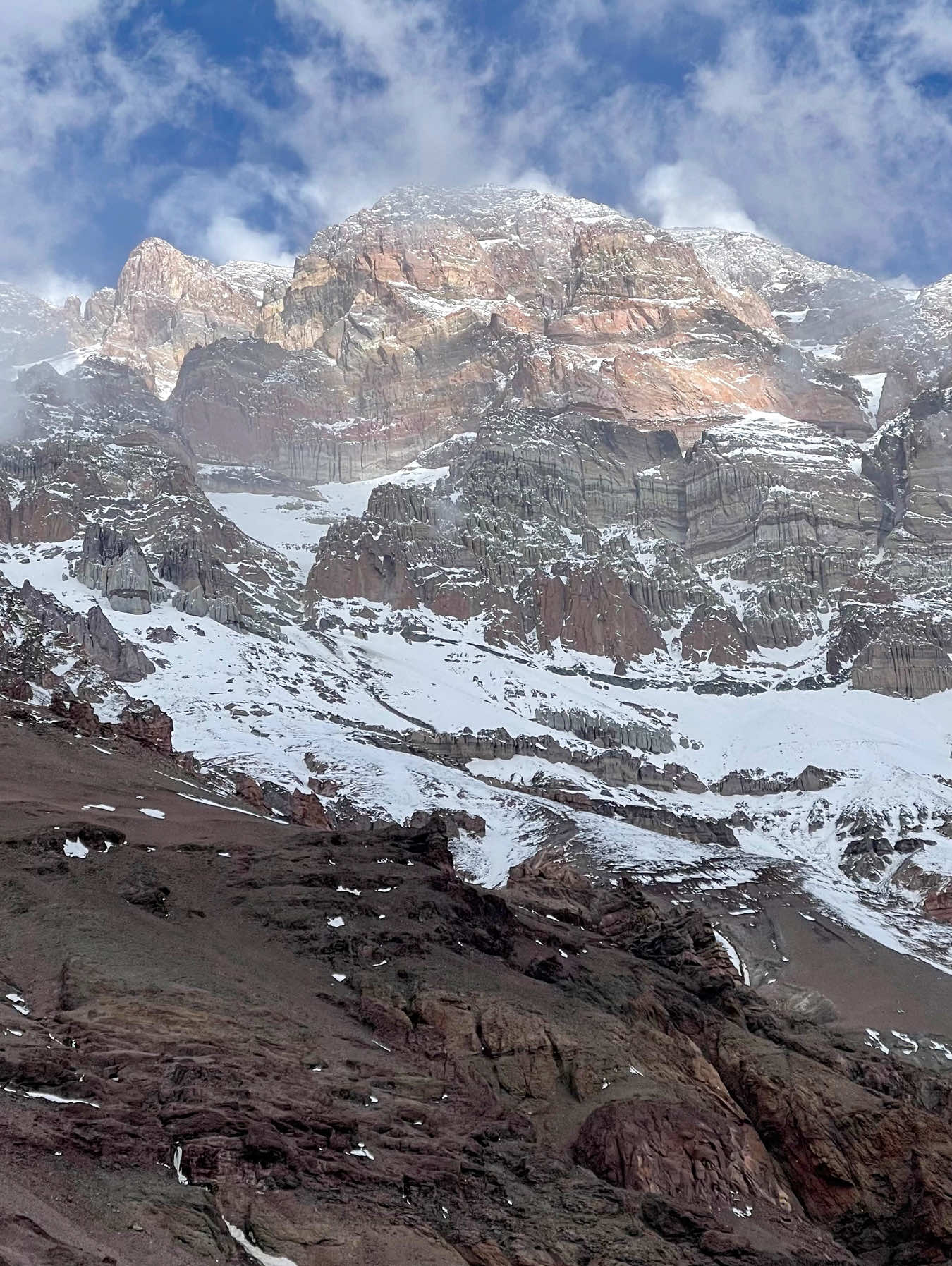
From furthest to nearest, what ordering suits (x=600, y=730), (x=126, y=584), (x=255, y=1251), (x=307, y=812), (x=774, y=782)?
(x=600, y=730)
(x=126, y=584)
(x=774, y=782)
(x=307, y=812)
(x=255, y=1251)

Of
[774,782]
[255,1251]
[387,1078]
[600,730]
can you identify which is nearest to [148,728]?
[387,1078]

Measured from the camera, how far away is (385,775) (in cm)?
13888

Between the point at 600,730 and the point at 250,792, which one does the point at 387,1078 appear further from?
the point at 600,730

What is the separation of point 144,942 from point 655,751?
159 meters

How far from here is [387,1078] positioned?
3622 cm

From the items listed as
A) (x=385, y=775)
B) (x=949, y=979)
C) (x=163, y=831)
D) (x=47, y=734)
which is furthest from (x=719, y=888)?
(x=163, y=831)

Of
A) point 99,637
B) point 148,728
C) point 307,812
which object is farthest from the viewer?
point 99,637

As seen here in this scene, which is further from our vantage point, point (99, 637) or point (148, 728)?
point (99, 637)

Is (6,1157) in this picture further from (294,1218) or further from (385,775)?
(385,775)

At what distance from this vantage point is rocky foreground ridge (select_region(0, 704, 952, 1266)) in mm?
27281

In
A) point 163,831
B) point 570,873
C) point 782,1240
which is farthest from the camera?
point 570,873

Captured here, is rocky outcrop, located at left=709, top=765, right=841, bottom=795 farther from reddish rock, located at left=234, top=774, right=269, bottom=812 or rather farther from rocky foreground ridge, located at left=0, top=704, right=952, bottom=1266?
rocky foreground ridge, located at left=0, top=704, right=952, bottom=1266

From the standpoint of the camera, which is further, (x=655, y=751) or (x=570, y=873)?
(x=655, y=751)

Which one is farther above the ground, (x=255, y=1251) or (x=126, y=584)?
(x=126, y=584)
